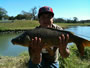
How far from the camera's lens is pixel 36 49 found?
2.60m

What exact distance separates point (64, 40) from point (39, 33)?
1.39 feet

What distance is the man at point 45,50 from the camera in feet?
8.18

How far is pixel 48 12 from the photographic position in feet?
9.61

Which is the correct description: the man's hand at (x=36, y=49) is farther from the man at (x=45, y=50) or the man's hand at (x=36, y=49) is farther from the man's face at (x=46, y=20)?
the man's face at (x=46, y=20)

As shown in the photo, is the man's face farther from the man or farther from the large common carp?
the large common carp

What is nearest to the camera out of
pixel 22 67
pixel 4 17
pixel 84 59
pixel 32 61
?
pixel 32 61

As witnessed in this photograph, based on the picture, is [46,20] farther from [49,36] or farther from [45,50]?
[45,50]

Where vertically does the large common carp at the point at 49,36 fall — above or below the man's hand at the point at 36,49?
above

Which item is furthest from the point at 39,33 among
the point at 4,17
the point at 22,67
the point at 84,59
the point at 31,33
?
the point at 4,17

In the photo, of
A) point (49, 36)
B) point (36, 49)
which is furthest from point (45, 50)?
point (49, 36)

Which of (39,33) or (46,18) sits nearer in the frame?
(39,33)

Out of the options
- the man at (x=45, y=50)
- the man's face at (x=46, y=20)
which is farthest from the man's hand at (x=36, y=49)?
the man's face at (x=46, y=20)

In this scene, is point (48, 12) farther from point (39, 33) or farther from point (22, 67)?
point (22, 67)

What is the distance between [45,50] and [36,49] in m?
0.41
